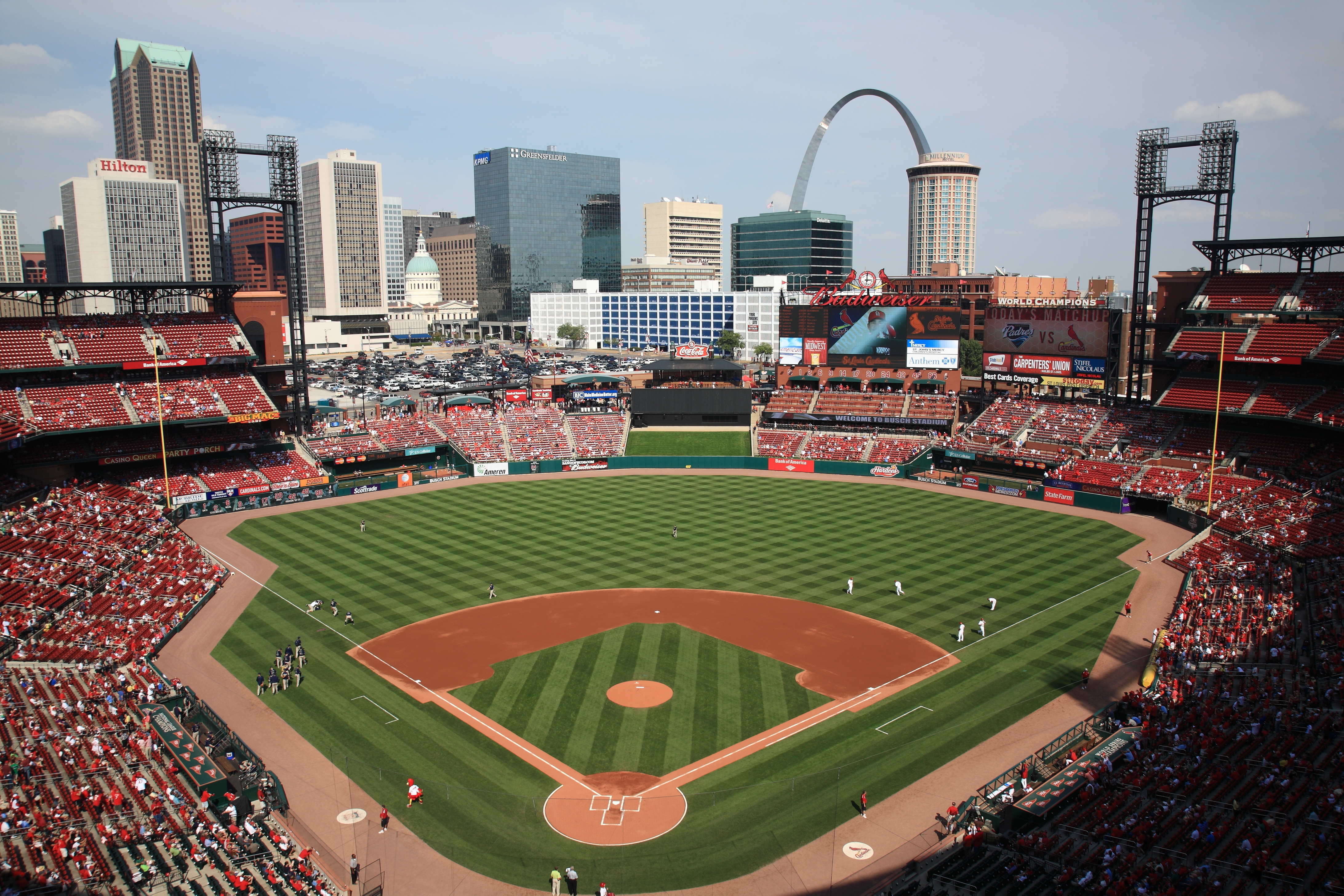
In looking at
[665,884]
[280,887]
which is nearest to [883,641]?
[665,884]

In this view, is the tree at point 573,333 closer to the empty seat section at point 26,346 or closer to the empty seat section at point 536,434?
the empty seat section at point 536,434

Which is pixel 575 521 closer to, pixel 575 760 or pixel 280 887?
pixel 575 760

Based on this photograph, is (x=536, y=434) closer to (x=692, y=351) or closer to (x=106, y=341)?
(x=692, y=351)

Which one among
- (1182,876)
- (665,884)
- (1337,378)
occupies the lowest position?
(665,884)

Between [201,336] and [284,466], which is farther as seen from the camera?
[284,466]

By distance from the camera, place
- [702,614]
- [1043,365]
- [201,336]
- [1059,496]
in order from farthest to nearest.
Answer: [1043,365] → [201,336] → [1059,496] → [702,614]

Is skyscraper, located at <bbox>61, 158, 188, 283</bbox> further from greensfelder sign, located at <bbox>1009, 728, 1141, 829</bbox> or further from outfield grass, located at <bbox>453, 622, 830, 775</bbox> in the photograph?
greensfelder sign, located at <bbox>1009, 728, 1141, 829</bbox>

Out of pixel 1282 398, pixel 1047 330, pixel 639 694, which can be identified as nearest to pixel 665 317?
pixel 1047 330
